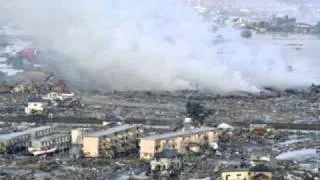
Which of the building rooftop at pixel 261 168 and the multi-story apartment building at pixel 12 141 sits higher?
the multi-story apartment building at pixel 12 141

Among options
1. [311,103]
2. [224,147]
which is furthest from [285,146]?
[311,103]

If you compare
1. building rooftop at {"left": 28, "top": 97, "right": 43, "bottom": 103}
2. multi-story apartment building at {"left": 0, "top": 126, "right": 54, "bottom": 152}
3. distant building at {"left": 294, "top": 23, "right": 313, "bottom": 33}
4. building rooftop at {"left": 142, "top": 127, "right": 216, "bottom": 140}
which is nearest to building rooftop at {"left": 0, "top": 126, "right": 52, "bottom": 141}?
multi-story apartment building at {"left": 0, "top": 126, "right": 54, "bottom": 152}

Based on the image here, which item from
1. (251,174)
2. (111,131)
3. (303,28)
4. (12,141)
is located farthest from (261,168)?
(303,28)

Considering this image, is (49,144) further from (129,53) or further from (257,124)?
(129,53)

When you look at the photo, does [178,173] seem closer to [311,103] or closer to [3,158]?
[3,158]

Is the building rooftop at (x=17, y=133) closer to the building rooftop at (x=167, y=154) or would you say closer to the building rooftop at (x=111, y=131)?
the building rooftop at (x=111, y=131)

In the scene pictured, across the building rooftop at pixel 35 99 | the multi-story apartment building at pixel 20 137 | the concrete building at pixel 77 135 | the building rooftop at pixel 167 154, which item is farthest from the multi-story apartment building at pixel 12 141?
the building rooftop at pixel 35 99
